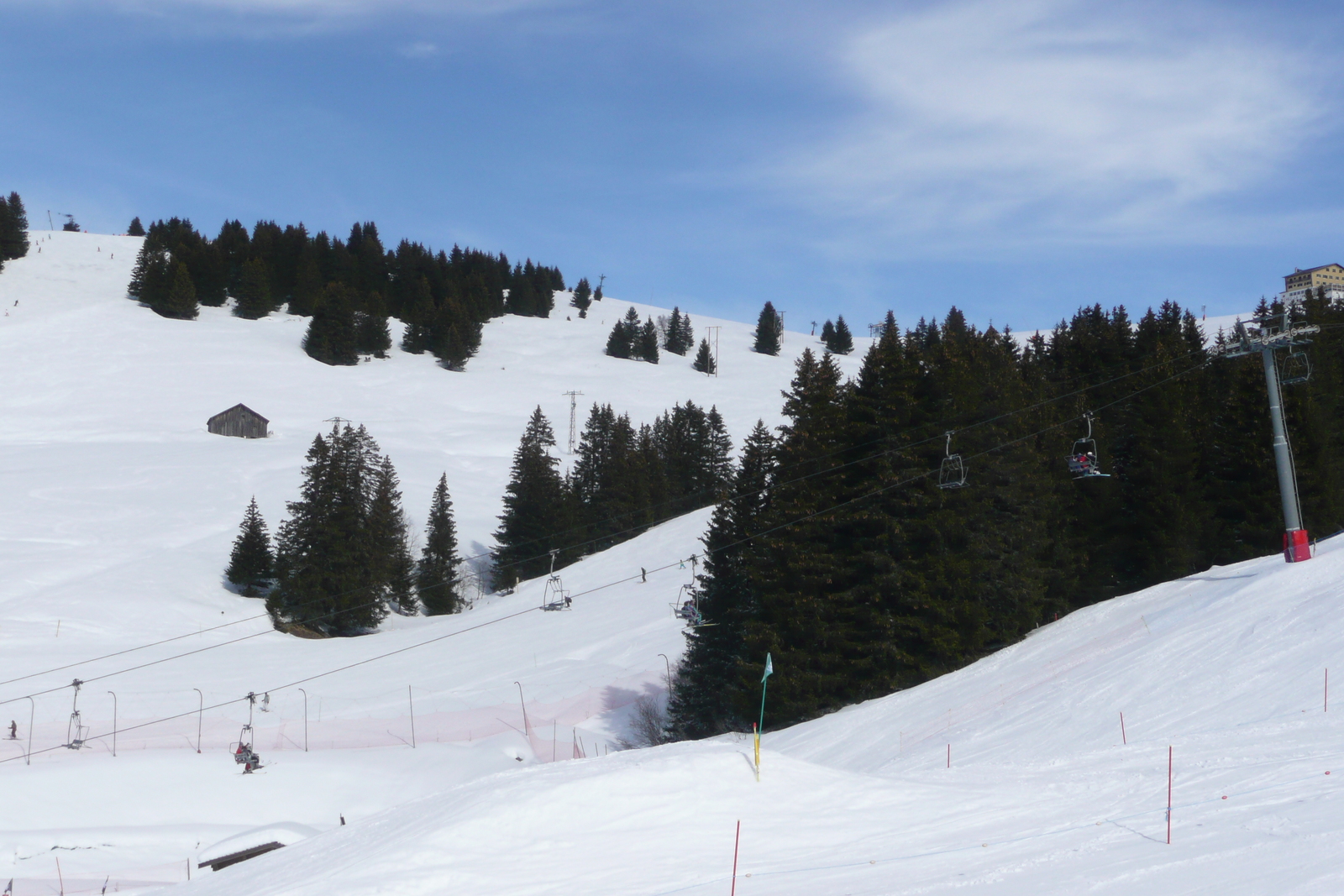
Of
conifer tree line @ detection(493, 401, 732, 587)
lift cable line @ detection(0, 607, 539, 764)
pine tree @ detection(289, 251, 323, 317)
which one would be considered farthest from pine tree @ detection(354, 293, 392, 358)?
lift cable line @ detection(0, 607, 539, 764)

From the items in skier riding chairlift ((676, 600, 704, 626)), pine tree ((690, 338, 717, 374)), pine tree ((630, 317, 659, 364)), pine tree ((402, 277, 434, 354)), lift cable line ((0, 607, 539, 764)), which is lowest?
lift cable line ((0, 607, 539, 764))

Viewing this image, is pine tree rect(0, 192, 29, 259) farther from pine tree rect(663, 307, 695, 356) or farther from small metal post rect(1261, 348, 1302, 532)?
small metal post rect(1261, 348, 1302, 532)

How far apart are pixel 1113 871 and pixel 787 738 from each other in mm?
16743

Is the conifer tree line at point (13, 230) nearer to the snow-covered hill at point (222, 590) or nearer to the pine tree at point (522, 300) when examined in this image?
the snow-covered hill at point (222, 590)

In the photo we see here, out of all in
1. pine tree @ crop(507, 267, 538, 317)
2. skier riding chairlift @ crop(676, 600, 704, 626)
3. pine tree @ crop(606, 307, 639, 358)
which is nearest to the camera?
skier riding chairlift @ crop(676, 600, 704, 626)

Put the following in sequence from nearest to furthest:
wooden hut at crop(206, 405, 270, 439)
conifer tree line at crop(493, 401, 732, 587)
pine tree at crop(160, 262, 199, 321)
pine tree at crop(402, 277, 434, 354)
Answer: conifer tree line at crop(493, 401, 732, 587) < wooden hut at crop(206, 405, 270, 439) < pine tree at crop(160, 262, 199, 321) < pine tree at crop(402, 277, 434, 354)

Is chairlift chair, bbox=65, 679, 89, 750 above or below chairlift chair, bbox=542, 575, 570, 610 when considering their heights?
below

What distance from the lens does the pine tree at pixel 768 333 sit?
160 m

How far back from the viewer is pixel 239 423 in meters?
83.3

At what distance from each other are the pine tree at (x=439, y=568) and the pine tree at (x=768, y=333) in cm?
9860

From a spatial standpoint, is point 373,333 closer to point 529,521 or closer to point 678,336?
point 678,336

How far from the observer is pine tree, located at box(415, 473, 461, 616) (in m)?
64.2

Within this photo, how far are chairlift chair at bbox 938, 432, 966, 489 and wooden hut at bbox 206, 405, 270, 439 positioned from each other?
6769cm

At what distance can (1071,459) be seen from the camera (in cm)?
3038
